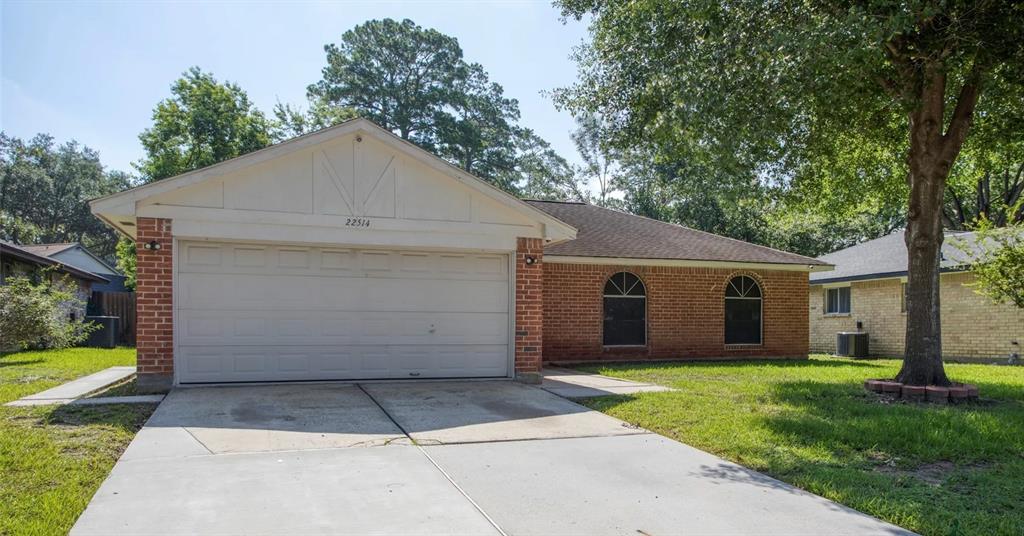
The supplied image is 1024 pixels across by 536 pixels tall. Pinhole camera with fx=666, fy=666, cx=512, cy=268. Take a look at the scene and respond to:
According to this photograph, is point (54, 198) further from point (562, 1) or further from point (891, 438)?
point (891, 438)

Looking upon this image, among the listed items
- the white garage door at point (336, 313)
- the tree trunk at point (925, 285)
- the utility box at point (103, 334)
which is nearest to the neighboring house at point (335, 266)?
the white garage door at point (336, 313)

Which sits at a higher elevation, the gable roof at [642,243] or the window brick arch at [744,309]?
the gable roof at [642,243]

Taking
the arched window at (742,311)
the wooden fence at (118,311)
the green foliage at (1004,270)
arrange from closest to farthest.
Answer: the green foliage at (1004,270)
the arched window at (742,311)
the wooden fence at (118,311)

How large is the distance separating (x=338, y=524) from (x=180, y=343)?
624cm

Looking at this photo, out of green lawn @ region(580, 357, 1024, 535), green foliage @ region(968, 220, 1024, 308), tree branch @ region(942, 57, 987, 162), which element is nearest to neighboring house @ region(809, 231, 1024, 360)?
green foliage @ region(968, 220, 1024, 308)

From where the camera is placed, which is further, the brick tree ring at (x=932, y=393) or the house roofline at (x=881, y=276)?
the house roofline at (x=881, y=276)

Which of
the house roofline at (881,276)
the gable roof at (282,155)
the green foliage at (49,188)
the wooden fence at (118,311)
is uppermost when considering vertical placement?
the green foliage at (49,188)

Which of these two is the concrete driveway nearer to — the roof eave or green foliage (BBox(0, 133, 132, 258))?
the roof eave

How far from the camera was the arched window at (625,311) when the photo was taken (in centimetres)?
1543

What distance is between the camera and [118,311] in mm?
20812

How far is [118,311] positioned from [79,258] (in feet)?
39.8

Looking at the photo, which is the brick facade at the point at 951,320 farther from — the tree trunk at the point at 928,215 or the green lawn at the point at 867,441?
the tree trunk at the point at 928,215

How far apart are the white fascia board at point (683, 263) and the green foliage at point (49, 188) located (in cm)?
4363

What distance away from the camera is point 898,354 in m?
20.4
